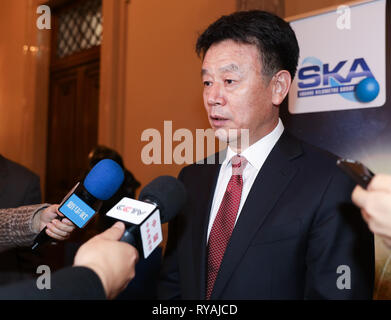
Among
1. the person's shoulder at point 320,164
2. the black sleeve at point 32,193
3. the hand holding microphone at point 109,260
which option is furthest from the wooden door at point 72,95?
the hand holding microphone at point 109,260

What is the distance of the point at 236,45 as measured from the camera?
145 cm

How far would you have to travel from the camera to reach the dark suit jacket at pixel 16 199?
5.64 feet

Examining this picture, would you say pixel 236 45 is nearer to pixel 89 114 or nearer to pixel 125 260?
pixel 125 260

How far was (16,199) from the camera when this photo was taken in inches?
69.8

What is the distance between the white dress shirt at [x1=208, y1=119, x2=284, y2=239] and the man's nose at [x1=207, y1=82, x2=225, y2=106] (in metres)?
0.20

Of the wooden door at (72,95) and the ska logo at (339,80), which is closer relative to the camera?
the ska logo at (339,80)

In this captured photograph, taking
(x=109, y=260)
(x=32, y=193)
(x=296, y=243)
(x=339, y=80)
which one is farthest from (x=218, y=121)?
(x=32, y=193)

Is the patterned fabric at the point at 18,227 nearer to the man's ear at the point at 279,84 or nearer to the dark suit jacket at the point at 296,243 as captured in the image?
the dark suit jacket at the point at 296,243

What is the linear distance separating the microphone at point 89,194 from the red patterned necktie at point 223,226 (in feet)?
1.26

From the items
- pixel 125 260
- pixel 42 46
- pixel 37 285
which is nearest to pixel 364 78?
pixel 125 260

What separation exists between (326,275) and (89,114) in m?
3.37

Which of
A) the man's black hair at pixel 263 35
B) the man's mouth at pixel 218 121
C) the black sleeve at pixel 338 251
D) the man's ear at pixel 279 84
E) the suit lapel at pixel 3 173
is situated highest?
the man's black hair at pixel 263 35

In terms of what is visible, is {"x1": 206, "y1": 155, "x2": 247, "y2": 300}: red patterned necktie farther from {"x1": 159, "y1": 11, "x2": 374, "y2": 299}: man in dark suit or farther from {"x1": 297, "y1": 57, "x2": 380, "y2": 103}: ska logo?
{"x1": 297, "y1": 57, "x2": 380, "y2": 103}: ska logo

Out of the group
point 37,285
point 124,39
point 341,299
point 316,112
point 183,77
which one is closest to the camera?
point 37,285
